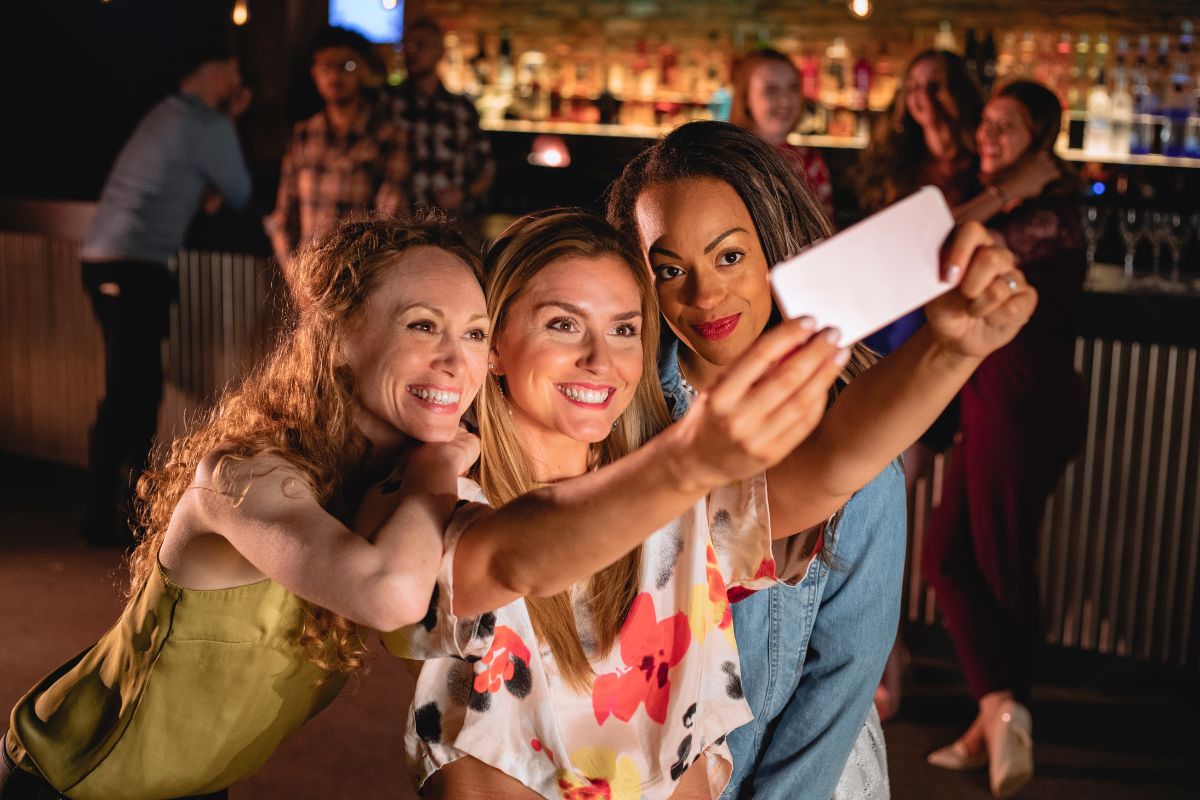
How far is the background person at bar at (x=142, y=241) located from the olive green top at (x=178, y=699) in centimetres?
300

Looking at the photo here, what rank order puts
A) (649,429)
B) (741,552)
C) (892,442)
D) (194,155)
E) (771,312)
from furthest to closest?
1. (194,155)
2. (771,312)
3. (649,429)
4. (741,552)
5. (892,442)

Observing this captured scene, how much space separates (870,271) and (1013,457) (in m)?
2.42

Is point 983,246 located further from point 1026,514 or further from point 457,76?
point 457,76

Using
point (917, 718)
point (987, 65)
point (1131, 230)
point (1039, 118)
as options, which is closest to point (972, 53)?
point (987, 65)

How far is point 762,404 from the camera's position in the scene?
96 cm

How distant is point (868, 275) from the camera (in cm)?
101

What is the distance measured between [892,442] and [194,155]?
11.9ft

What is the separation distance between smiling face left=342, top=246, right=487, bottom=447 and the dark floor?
1.55 metres

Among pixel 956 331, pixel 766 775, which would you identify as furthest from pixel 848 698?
pixel 956 331

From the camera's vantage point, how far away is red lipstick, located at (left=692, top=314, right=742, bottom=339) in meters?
1.76

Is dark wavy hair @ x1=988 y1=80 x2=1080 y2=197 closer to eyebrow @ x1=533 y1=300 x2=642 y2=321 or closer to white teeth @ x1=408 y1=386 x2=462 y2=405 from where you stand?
eyebrow @ x1=533 y1=300 x2=642 y2=321

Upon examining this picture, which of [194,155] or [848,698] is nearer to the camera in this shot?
[848,698]

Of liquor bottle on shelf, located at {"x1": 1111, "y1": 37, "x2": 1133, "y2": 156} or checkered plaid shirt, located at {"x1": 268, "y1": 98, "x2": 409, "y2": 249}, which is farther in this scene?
liquor bottle on shelf, located at {"x1": 1111, "y1": 37, "x2": 1133, "y2": 156}

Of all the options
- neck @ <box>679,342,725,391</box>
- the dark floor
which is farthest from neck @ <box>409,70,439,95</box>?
neck @ <box>679,342,725,391</box>
